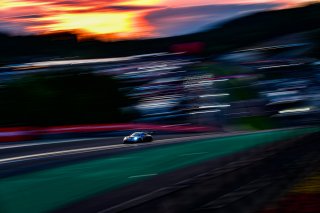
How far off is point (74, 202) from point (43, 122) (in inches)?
382

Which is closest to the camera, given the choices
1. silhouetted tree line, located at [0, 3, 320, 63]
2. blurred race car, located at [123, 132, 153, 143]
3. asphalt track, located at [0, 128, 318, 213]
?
asphalt track, located at [0, 128, 318, 213]

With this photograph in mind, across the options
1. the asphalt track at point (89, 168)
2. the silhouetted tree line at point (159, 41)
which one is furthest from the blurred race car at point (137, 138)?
the silhouetted tree line at point (159, 41)

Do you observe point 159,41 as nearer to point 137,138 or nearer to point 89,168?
point 137,138

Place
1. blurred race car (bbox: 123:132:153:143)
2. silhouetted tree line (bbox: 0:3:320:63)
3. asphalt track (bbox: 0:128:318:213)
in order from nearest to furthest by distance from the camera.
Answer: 1. asphalt track (bbox: 0:128:318:213)
2. blurred race car (bbox: 123:132:153:143)
3. silhouetted tree line (bbox: 0:3:320:63)

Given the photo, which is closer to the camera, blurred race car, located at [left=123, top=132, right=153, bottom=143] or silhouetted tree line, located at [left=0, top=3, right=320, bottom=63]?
blurred race car, located at [left=123, top=132, right=153, bottom=143]

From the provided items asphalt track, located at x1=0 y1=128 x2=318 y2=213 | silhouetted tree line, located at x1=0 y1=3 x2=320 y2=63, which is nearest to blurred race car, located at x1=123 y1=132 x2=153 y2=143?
asphalt track, located at x1=0 y1=128 x2=318 y2=213

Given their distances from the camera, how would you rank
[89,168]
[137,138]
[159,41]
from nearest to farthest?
1. [89,168]
2. [137,138]
3. [159,41]

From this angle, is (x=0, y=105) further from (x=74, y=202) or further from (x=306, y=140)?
(x=74, y=202)

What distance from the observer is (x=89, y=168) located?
5.57 m

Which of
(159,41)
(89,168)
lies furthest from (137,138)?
(159,41)

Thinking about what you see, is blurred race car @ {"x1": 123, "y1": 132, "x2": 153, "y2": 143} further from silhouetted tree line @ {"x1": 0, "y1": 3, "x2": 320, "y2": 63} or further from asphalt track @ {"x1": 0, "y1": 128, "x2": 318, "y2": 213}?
silhouetted tree line @ {"x1": 0, "y1": 3, "x2": 320, "y2": 63}

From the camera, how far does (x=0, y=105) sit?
58.4 ft

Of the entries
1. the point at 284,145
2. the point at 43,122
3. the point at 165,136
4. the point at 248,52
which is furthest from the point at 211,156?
the point at 248,52

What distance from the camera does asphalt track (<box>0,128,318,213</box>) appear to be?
14.0 ft
